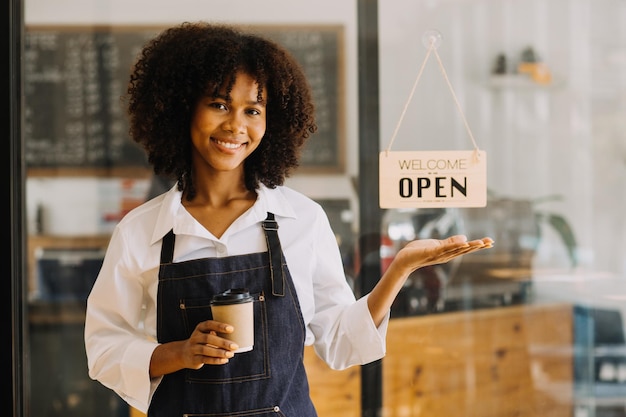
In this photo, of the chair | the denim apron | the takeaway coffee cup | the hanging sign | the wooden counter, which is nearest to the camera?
the takeaway coffee cup

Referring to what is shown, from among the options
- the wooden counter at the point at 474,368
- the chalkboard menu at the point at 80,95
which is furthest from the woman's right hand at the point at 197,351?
the chalkboard menu at the point at 80,95

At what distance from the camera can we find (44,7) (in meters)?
2.65

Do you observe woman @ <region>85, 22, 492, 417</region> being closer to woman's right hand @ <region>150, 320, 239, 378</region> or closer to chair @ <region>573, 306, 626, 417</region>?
woman's right hand @ <region>150, 320, 239, 378</region>

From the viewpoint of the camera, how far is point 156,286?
1.59 m

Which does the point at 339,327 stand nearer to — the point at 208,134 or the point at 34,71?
the point at 208,134

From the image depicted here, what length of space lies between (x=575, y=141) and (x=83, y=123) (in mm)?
1705

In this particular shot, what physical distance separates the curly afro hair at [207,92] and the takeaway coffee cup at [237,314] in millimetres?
364

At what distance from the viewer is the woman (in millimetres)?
1562

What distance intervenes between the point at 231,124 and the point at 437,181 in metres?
0.50

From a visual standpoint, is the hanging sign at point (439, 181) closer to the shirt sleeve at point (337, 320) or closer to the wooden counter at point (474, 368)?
the shirt sleeve at point (337, 320)

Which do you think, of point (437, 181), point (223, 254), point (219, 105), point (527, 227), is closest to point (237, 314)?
point (223, 254)

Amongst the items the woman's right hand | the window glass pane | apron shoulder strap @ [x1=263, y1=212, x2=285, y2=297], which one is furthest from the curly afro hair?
the window glass pane

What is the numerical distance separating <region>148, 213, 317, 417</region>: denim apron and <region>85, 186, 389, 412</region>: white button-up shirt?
0.03 meters

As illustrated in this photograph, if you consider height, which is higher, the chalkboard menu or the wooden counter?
the chalkboard menu
